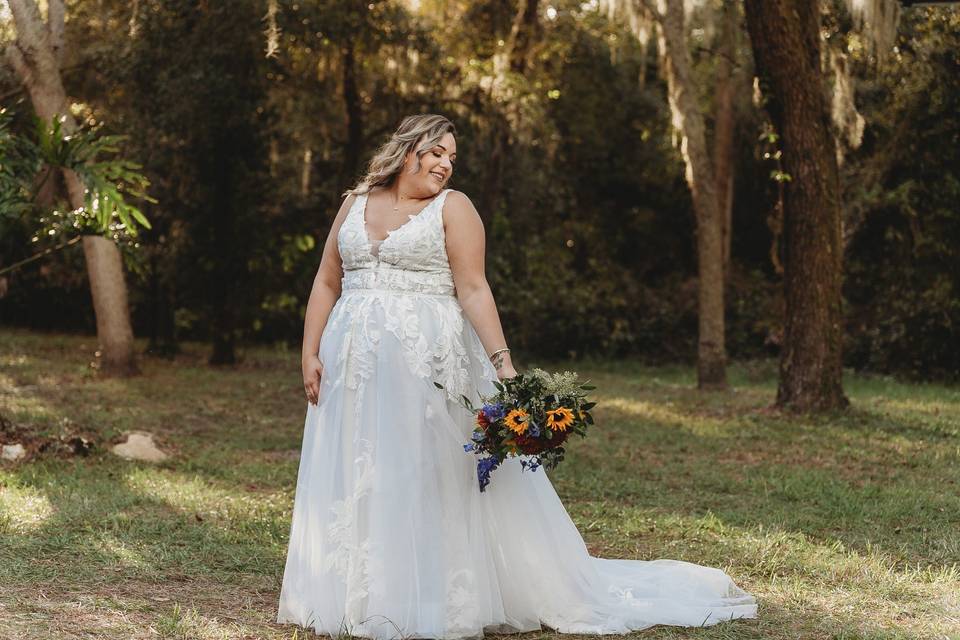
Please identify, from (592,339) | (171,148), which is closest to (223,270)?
(171,148)

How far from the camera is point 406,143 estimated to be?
442 cm

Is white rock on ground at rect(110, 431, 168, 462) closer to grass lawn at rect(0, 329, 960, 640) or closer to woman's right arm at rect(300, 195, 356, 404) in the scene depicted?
grass lawn at rect(0, 329, 960, 640)

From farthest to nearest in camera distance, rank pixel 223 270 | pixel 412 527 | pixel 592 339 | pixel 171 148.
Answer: pixel 592 339 → pixel 223 270 → pixel 171 148 → pixel 412 527

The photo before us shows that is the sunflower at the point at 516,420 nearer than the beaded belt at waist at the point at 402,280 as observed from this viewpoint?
Yes

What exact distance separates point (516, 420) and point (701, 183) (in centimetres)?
1010

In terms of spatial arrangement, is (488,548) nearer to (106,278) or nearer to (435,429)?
(435,429)

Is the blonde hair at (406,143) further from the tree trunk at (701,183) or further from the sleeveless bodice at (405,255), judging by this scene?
the tree trunk at (701,183)

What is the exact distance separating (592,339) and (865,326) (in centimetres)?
450

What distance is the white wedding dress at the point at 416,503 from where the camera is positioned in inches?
166

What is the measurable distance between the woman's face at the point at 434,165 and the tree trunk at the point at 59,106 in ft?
23.9

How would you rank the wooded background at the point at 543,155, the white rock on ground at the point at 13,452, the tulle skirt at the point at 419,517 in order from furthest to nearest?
the wooded background at the point at 543,155 → the white rock on ground at the point at 13,452 → the tulle skirt at the point at 419,517

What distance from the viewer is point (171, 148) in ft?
48.9

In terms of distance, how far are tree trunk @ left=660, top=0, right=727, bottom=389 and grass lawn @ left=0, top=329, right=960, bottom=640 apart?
1889 mm

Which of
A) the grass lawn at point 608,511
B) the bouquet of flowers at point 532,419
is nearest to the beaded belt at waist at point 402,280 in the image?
the bouquet of flowers at point 532,419
